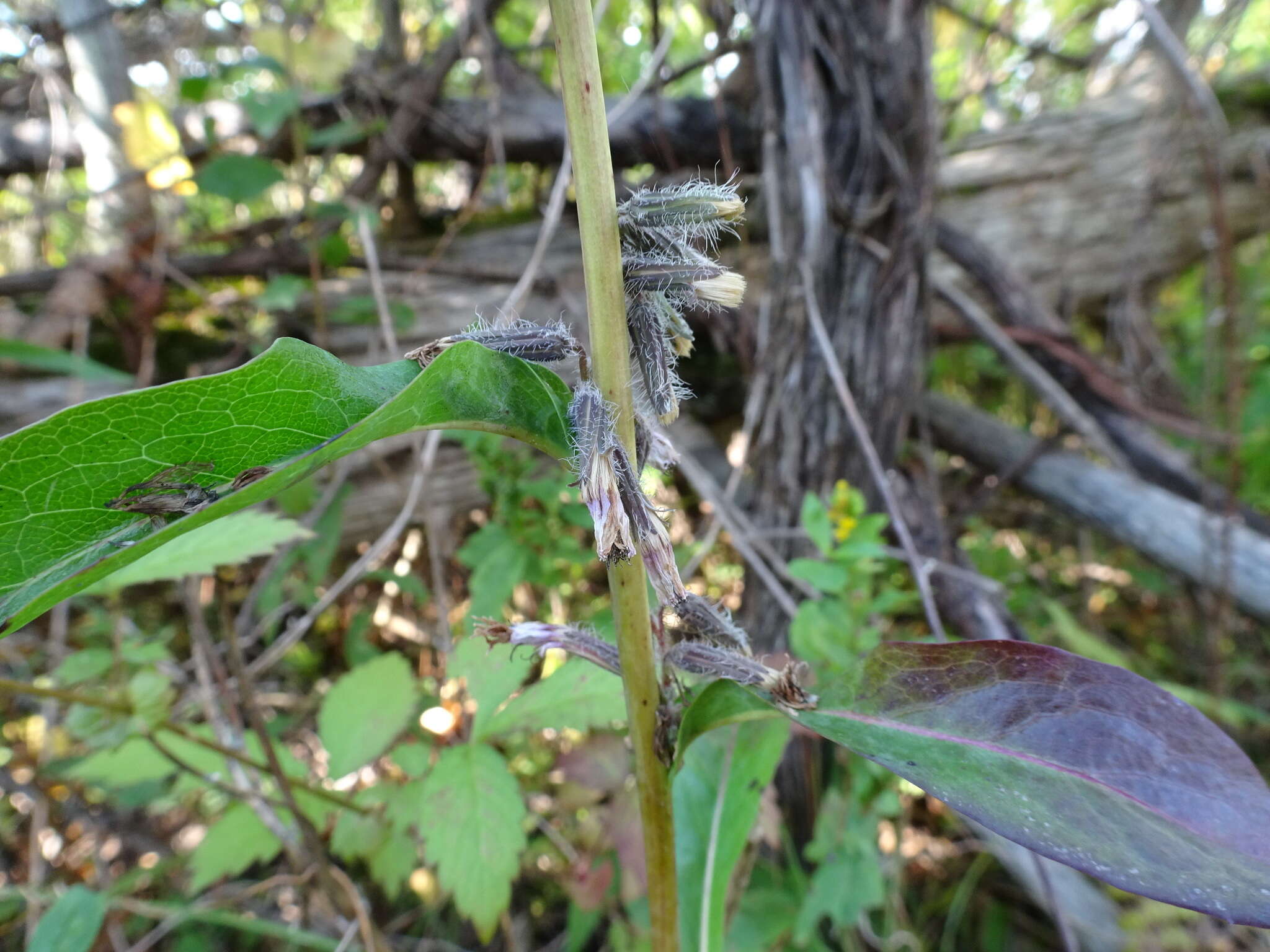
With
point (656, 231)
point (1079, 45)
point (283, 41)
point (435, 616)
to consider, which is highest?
point (1079, 45)

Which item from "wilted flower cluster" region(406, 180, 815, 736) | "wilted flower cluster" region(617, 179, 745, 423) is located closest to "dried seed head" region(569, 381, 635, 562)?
"wilted flower cluster" region(406, 180, 815, 736)

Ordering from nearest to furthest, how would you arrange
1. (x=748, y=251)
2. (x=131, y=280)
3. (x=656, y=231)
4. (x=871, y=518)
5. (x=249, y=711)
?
1. (x=656, y=231)
2. (x=249, y=711)
3. (x=871, y=518)
4. (x=131, y=280)
5. (x=748, y=251)

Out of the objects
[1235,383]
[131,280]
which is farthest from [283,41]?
[1235,383]

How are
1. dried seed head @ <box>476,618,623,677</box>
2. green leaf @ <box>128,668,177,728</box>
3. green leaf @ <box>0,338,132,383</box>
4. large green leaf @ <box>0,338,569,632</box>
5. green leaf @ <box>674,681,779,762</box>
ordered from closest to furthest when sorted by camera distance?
1. large green leaf @ <box>0,338,569,632</box>
2. green leaf @ <box>674,681,779,762</box>
3. dried seed head @ <box>476,618,623,677</box>
4. green leaf @ <box>128,668,177,728</box>
5. green leaf @ <box>0,338,132,383</box>

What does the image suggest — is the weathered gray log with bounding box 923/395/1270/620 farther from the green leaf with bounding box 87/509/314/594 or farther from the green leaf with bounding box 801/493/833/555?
the green leaf with bounding box 87/509/314/594

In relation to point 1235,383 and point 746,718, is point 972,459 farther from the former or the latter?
point 746,718

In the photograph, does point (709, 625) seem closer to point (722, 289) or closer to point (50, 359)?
point (722, 289)
